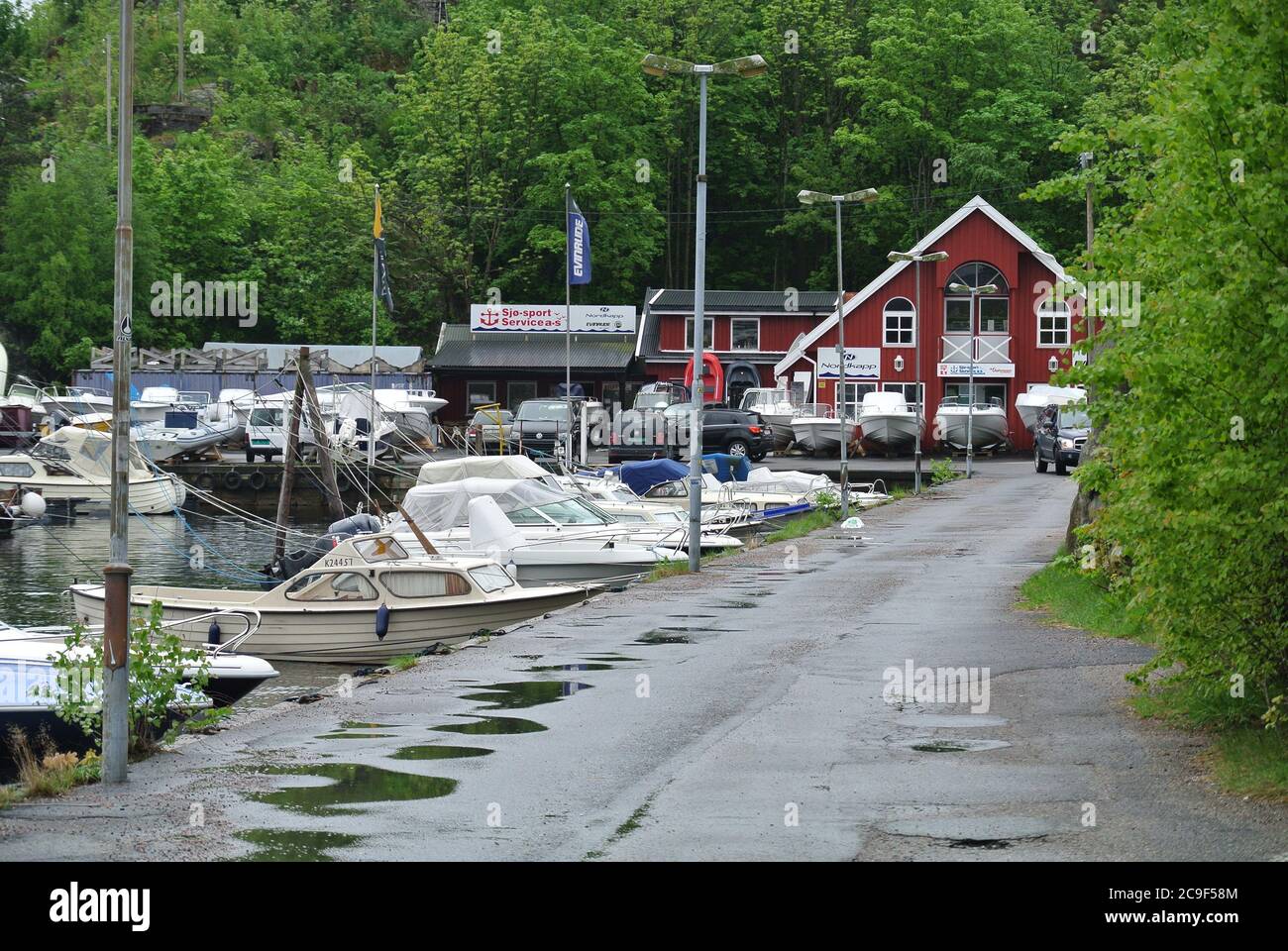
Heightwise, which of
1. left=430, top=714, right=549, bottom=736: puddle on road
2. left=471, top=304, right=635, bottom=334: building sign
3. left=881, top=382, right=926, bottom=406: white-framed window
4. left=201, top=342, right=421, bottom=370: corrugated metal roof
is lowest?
left=430, top=714, right=549, bottom=736: puddle on road

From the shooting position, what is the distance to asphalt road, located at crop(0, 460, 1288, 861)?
8914mm

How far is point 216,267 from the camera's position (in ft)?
270

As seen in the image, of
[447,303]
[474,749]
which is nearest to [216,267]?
[447,303]

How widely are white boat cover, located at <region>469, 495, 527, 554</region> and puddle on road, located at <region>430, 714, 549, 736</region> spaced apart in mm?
16759

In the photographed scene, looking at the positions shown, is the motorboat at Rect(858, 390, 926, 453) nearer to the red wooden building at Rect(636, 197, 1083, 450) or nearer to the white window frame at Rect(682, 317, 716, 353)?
the red wooden building at Rect(636, 197, 1083, 450)

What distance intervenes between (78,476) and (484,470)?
72.6 ft

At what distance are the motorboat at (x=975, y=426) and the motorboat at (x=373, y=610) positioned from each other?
38695 millimetres

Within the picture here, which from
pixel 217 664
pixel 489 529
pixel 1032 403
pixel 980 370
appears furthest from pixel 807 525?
pixel 980 370

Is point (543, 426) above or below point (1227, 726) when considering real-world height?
above

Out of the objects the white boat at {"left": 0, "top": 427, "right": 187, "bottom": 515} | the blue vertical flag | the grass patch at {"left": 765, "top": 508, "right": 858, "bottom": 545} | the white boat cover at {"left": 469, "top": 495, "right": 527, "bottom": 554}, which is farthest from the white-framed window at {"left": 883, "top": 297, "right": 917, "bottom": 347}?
the white boat cover at {"left": 469, "top": 495, "right": 527, "bottom": 554}

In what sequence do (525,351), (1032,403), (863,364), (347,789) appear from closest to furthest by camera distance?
(347,789)
(1032,403)
(863,364)
(525,351)

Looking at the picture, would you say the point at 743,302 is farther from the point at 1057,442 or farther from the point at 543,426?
the point at 1057,442

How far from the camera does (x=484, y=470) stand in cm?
3750

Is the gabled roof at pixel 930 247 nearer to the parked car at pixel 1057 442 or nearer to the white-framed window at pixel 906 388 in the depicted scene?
the white-framed window at pixel 906 388
